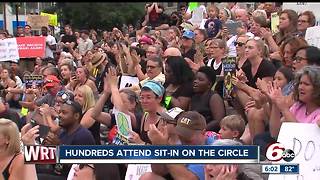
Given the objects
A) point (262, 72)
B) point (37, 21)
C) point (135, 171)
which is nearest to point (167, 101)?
point (262, 72)

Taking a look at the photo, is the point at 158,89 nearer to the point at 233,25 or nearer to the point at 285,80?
the point at 285,80

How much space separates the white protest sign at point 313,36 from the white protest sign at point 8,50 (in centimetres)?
666

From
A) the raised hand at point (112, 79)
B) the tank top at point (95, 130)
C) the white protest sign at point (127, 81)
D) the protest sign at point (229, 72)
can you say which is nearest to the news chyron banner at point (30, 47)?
the white protest sign at point (127, 81)

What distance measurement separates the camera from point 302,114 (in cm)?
491

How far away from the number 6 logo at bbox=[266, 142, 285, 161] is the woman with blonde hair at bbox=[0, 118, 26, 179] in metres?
1.93

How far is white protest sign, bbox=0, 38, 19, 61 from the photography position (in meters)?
12.5

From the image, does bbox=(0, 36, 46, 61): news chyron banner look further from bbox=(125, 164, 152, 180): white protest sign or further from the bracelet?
bbox=(125, 164, 152, 180): white protest sign

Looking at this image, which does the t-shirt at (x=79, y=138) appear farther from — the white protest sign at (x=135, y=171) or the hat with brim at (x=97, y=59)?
the hat with brim at (x=97, y=59)

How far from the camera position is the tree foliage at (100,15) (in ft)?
147

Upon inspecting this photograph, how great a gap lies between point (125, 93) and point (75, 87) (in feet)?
6.84

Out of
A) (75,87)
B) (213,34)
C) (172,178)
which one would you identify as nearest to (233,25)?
(213,34)

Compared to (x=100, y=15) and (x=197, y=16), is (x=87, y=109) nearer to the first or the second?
(x=197, y=16)

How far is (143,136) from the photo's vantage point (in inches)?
225

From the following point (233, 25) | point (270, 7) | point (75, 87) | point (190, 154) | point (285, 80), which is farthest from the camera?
point (270, 7)
